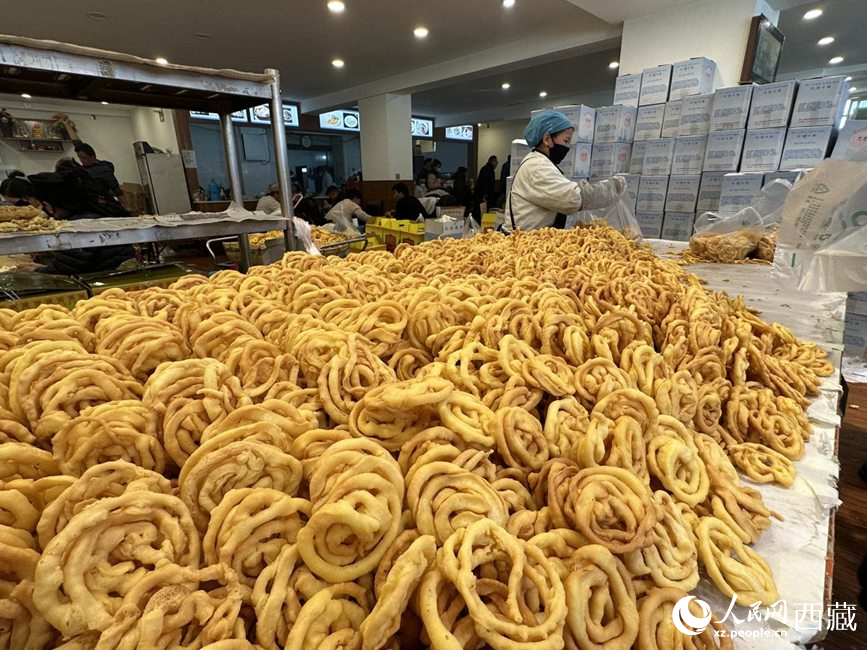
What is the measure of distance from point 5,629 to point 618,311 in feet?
4.83

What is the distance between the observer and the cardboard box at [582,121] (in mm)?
5793

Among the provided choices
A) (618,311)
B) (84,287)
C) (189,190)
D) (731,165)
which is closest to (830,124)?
(731,165)

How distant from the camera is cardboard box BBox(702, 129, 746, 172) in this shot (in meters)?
5.07

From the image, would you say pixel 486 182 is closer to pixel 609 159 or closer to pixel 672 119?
pixel 609 159

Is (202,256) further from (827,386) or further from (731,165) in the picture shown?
(827,386)

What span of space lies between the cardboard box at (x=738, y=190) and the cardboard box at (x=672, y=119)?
0.96 metres

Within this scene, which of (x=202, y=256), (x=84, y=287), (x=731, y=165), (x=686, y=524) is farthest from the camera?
(x=202, y=256)

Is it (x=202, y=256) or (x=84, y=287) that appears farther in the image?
(x=202, y=256)

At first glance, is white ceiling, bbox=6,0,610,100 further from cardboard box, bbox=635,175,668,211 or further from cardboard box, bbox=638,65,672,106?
cardboard box, bbox=635,175,668,211

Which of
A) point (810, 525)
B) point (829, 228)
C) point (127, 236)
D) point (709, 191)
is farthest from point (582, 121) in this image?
point (810, 525)

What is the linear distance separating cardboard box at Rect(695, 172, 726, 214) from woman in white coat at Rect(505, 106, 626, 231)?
204cm

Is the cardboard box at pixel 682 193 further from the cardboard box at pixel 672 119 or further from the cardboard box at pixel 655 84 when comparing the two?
the cardboard box at pixel 655 84

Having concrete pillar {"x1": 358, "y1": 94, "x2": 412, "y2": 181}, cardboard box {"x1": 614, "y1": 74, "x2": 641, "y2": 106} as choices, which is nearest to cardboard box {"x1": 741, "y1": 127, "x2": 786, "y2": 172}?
cardboard box {"x1": 614, "y1": 74, "x2": 641, "y2": 106}

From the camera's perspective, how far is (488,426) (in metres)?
0.86
